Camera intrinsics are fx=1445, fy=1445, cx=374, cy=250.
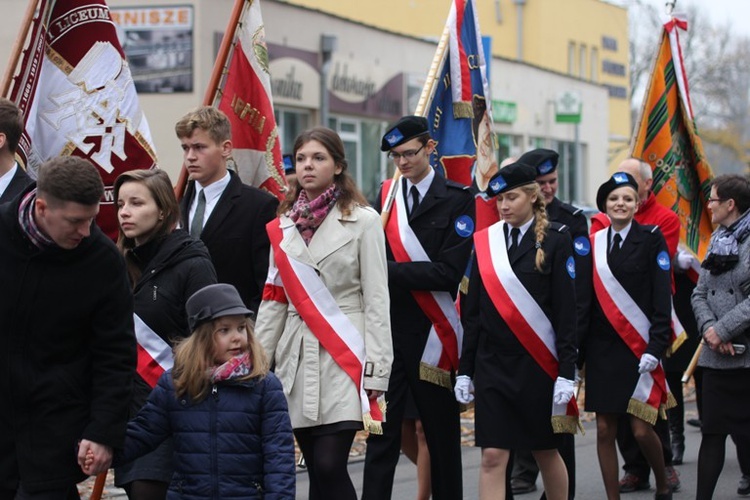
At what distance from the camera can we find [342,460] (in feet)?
20.7

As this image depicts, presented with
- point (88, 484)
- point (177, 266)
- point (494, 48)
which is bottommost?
point (88, 484)

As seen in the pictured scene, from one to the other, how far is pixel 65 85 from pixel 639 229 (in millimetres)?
3492

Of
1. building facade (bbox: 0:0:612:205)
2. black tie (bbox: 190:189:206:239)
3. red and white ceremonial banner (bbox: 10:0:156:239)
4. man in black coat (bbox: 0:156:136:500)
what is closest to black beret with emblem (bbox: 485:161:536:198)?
black tie (bbox: 190:189:206:239)

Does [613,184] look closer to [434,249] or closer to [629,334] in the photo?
[629,334]

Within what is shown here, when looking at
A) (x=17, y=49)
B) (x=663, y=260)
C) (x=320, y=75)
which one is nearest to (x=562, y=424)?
(x=663, y=260)

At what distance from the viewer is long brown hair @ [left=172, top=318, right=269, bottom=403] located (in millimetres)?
5332

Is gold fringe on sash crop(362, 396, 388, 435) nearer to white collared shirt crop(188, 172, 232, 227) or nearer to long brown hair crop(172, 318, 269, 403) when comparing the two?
long brown hair crop(172, 318, 269, 403)

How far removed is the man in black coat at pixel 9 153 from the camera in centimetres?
598

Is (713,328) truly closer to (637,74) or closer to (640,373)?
(640,373)

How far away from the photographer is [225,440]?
5293 mm

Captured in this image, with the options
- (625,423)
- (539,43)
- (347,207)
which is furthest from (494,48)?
(347,207)

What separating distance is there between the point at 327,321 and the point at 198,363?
1.17 meters

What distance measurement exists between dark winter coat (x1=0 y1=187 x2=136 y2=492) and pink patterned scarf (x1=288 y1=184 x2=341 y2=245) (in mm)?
1510

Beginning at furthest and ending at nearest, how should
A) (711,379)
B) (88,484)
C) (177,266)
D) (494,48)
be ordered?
1. (494,48)
2. (88,484)
3. (711,379)
4. (177,266)
